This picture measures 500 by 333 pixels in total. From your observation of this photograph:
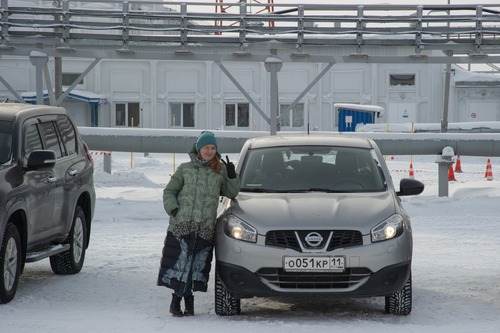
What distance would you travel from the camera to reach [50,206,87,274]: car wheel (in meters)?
10.9

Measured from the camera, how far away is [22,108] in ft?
34.2

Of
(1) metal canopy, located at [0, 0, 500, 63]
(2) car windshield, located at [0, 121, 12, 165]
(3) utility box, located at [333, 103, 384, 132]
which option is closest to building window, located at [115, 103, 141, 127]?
(3) utility box, located at [333, 103, 384, 132]

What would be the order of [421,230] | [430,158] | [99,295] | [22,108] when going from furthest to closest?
[430,158]
[421,230]
[22,108]
[99,295]

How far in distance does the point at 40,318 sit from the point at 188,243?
126cm

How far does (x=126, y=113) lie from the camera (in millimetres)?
51594

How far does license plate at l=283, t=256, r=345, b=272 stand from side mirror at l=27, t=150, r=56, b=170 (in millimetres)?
2507

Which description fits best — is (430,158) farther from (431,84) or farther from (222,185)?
(222,185)

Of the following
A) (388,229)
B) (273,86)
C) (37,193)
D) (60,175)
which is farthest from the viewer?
(273,86)

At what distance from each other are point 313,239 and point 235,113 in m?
43.4

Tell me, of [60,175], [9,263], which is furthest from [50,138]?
[9,263]

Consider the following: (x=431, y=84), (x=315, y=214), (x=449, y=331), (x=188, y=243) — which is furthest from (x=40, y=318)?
(x=431, y=84)

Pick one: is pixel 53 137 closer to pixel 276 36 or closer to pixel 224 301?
pixel 224 301

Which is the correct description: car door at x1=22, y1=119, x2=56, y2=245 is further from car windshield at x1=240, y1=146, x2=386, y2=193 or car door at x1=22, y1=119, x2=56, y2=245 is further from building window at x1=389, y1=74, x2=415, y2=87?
building window at x1=389, y1=74, x2=415, y2=87

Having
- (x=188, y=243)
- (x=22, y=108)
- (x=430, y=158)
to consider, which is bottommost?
(x=430, y=158)
